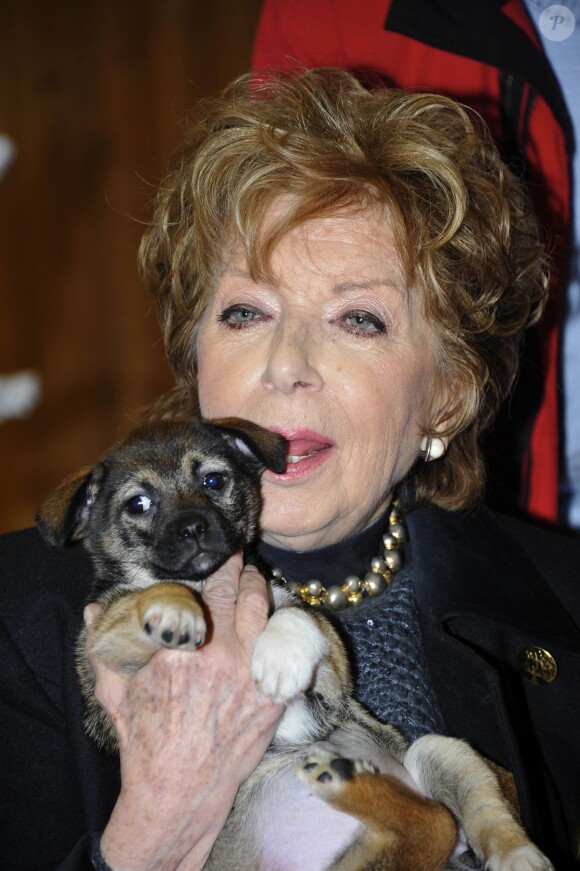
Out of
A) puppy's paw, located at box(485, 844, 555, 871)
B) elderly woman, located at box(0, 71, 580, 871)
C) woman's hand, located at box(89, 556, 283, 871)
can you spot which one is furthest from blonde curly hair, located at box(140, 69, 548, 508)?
puppy's paw, located at box(485, 844, 555, 871)

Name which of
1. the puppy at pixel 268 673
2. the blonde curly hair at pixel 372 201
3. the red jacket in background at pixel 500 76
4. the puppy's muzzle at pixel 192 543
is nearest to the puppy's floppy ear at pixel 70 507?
the puppy at pixel 268 673

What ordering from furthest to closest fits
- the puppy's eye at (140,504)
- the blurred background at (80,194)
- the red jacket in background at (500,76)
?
the blurred background at (80,194)
the red jacket in background at (500,76)
the puppy's eye at (140,504)

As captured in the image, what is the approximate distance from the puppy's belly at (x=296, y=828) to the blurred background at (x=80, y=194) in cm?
372

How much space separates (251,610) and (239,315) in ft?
2.85

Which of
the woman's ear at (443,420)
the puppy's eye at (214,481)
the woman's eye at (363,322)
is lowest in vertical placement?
the puppy's eye at (214,481)

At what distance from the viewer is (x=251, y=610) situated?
211 cm

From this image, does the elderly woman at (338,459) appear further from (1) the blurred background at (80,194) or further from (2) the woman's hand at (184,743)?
(1) the blurred background at (80,194)

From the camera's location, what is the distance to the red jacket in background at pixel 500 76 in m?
3.11

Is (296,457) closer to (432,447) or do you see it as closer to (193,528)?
(193,528)

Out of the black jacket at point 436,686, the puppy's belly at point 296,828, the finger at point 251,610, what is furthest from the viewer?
the black jacket at point 436,686

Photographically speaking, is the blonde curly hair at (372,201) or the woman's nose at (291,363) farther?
the blonde curly hair at (372,201)

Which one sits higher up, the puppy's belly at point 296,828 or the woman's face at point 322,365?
the woman's face at point 322,365

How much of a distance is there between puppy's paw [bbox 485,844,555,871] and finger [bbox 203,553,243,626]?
84cm

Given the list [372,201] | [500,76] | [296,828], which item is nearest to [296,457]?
[372,201]
